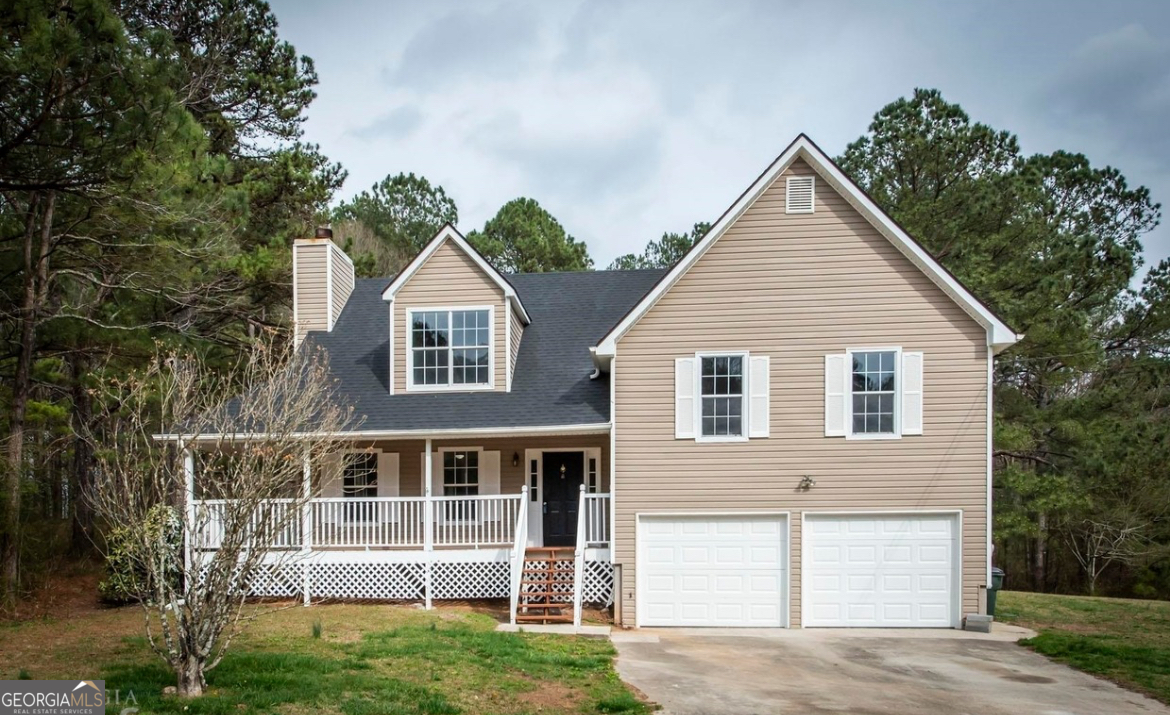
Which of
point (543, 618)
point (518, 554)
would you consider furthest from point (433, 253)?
point (543, 618)

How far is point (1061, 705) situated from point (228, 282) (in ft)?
62.1

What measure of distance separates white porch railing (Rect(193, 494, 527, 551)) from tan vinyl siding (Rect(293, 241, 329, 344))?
4.46 metres

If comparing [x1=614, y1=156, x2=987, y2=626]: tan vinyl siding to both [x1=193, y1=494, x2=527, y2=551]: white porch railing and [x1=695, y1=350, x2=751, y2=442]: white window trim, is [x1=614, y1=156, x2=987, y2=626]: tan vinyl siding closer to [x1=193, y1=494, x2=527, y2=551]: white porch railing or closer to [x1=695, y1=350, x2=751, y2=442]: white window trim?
[x1=695, y1=350, x2=751, y2=442]: white window trim

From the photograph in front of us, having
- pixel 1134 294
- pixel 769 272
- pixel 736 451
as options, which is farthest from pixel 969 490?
pixel 1134 294

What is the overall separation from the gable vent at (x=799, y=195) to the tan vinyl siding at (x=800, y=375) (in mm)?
134

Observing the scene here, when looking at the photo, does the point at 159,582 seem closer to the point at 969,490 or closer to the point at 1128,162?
the point at 969,490

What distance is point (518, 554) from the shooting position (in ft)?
49.0

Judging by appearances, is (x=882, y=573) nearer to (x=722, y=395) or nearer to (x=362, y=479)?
(x=722, y=395)

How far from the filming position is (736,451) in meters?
14.8

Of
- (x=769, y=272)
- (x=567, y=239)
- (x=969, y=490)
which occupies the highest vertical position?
(x=567, y=239)

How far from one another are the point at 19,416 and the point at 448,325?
799cm

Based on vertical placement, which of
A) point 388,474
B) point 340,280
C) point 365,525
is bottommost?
point 365,525

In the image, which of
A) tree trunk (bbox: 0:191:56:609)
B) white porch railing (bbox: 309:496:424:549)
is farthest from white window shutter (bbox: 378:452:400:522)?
tree trunk (bbox: 0:191:56:609)

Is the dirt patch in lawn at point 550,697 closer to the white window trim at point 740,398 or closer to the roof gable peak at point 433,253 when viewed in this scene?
the white window trim at point 740,398
